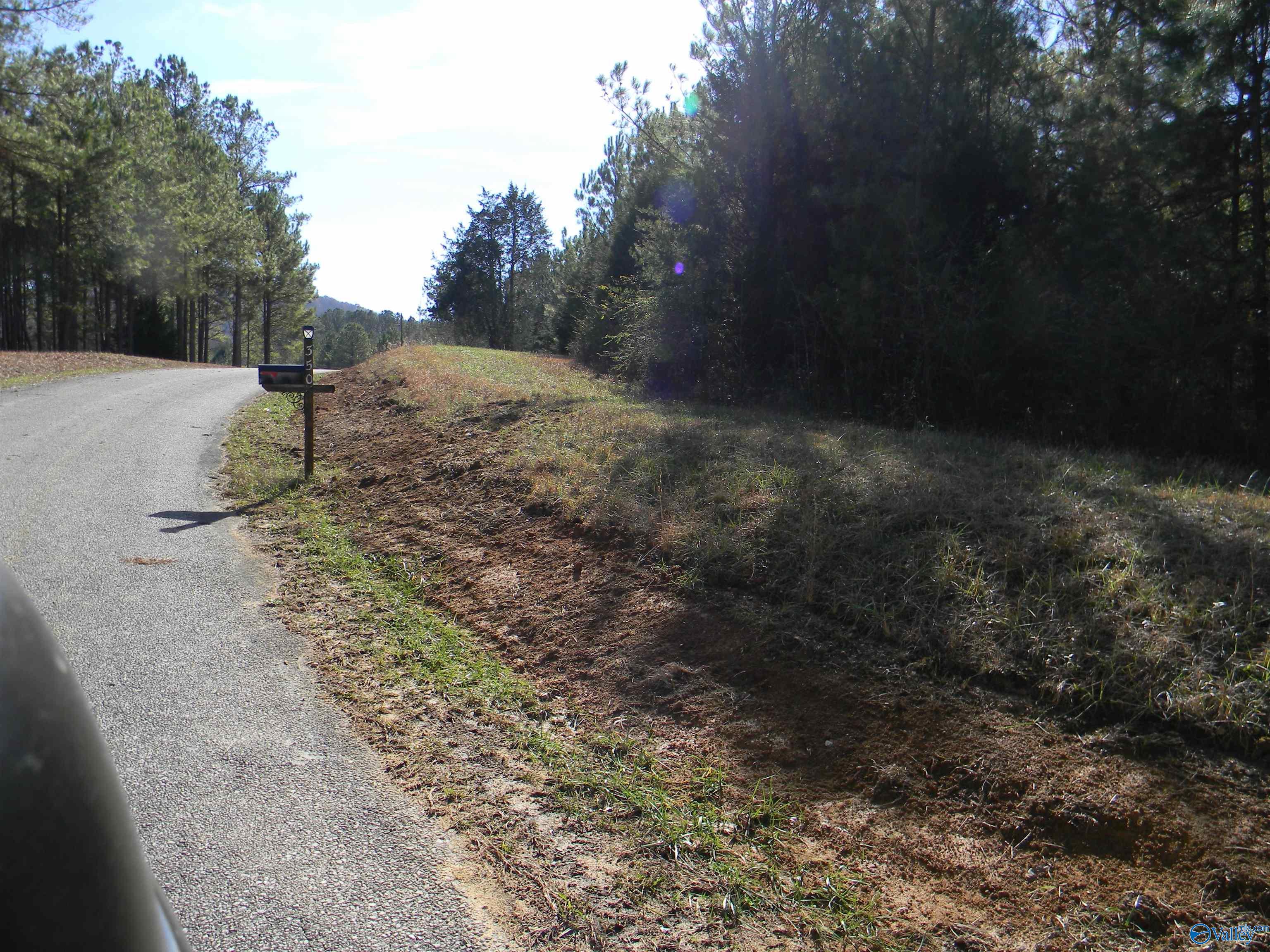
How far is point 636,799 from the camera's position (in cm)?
349

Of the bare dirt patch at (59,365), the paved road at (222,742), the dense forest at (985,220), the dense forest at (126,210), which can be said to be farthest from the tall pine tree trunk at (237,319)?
the paved road at (222,742)

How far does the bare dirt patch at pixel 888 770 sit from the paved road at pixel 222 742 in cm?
28

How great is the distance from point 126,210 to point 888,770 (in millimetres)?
35744

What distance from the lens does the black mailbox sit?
9.38 m

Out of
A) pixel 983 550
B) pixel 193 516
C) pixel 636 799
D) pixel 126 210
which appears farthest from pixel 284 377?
pixel 126 210

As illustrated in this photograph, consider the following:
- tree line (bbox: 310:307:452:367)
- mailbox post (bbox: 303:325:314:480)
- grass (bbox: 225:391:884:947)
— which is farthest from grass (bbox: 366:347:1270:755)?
tree line (bbox: 310:307:452:367)

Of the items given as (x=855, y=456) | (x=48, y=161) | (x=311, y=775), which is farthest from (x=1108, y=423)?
(x=48, y=161)

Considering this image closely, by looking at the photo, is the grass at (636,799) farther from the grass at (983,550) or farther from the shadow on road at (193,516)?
the shadow on road at (193,516)

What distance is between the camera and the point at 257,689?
435 centimetres

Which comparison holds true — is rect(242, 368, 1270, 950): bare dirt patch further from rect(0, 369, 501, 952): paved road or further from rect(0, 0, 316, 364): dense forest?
rect(0, 0, 316, 364): dense forest

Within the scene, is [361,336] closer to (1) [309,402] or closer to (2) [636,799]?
(1) [309,402]

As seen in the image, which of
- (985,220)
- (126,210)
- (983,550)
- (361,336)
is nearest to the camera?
(983,550)

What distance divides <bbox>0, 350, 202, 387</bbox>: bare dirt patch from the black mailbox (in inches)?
424

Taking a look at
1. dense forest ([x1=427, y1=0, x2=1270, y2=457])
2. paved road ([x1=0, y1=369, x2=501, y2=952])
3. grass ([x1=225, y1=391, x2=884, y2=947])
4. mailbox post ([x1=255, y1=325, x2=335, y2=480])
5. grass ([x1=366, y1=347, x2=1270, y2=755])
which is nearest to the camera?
paved road ([x1=0, y1=369, x2=501, y2=952])
